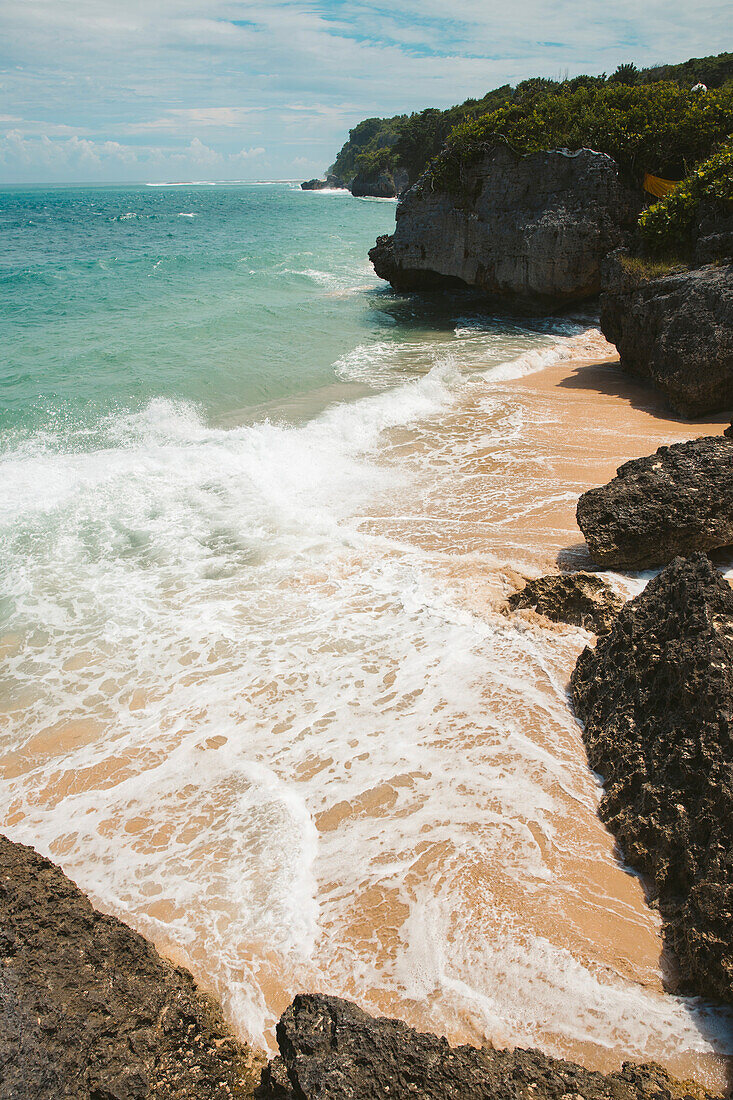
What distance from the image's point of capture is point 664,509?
6.64 metres

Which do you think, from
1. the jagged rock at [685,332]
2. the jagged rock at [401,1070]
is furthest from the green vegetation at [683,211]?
the jagged rock at [401,1070]

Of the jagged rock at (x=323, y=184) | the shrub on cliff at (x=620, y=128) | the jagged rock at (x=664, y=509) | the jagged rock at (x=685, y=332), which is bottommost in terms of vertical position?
the jagged rock at (x=664, y=509)

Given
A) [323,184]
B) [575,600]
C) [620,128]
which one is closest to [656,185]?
[620,128]

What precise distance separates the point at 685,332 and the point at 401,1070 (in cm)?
1215

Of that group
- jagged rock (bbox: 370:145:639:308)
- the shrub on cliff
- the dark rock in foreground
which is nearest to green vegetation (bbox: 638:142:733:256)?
jagged rock (bbox: 370:145:639:308)

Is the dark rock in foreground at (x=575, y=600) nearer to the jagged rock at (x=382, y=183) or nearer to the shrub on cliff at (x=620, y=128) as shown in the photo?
the shrub on cliff at (x=620, y=128)

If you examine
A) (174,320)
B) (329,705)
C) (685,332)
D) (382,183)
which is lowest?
(329,705)

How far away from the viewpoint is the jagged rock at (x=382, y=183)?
94.9 meters

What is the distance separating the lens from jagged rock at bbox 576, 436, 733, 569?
6.58m

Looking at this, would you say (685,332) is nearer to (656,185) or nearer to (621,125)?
(656,185)

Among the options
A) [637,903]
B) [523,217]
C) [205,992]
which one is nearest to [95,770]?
[205,992]

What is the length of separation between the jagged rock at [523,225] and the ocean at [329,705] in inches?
252

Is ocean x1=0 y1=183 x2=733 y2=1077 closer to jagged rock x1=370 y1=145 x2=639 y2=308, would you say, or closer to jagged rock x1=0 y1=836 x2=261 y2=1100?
jagged rock x1=0 y1=836 x2=261 y2=1100

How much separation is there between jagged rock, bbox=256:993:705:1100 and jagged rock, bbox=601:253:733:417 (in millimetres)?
11004
